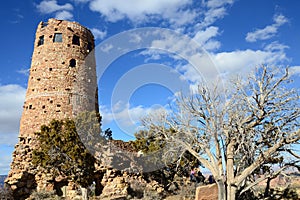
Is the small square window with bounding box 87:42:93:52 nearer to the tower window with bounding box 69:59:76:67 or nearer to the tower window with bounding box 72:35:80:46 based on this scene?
the tower window with bounding box 72:35:80:46

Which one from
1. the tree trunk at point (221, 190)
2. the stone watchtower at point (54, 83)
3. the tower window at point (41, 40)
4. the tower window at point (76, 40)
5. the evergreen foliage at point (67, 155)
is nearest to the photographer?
the tree trunk at point (221, 190)

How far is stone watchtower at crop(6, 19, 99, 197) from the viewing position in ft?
80.7

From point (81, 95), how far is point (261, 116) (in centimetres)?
1825

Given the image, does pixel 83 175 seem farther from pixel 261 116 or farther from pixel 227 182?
pixel 261 116

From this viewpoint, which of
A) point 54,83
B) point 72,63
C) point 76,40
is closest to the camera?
point 54,83

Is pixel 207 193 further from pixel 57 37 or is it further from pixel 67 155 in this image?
pixel 57 37

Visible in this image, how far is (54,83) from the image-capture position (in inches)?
1041

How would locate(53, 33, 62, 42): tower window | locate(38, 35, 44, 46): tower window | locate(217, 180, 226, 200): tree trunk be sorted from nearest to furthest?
locate(217, 180, 226, 200): tree trunk, locate(53, 33, 62, 42): tower window, locate(38, 35, 44, 46): tower window

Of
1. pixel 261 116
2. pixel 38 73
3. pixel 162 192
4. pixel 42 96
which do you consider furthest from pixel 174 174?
pixel 38 73

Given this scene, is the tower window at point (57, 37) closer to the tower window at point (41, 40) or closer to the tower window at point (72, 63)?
the tower window at point (41, 40)

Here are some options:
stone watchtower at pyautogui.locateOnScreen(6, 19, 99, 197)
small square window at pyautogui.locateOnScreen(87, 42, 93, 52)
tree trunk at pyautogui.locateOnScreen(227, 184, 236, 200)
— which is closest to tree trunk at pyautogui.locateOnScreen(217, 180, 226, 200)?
tree trunk at pyautogui.locateOnScreen(227, 184, 236, 200)

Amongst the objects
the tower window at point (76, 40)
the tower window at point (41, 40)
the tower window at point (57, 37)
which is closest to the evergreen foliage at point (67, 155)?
the tower window at point (57, 37)

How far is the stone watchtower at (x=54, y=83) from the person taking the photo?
2461 centimetres

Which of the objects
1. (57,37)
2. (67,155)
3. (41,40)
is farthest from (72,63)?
(67,155)
